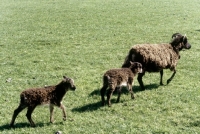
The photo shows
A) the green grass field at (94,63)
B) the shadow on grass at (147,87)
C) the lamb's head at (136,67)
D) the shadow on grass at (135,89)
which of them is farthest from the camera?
the shadow on grass at (147,87)

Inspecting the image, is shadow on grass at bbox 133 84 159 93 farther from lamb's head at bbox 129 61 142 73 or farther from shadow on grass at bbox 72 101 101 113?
shadow on grass at bbox 72 101 101 113

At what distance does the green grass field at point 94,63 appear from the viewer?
891 centimetres

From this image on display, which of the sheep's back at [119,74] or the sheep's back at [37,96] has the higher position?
the sheep's back at [119,74]

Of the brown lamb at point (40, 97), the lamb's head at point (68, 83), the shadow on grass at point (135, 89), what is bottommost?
the shadow on grass at point (135, 89)

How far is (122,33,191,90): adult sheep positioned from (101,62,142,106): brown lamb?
47 centimetres

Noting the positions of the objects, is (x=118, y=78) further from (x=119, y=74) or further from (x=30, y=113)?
(x=30, y=113)

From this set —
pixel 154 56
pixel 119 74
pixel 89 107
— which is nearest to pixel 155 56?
pixel 154 56

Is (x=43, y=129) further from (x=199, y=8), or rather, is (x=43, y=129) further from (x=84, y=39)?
(x=199, y=8)

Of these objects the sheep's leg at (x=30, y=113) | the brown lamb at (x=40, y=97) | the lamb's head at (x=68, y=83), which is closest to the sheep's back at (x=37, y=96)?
the brown lamb at (x=40, y=97)

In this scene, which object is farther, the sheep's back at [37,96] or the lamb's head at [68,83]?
the lamb's head at [68,83]

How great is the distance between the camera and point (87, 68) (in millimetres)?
13812

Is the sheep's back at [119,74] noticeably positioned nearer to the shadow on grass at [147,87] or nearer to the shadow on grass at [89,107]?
the shadow on grass at [89,107]

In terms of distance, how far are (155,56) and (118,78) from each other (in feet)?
6.77

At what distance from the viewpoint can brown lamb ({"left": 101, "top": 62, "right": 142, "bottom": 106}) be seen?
962 centimetres
